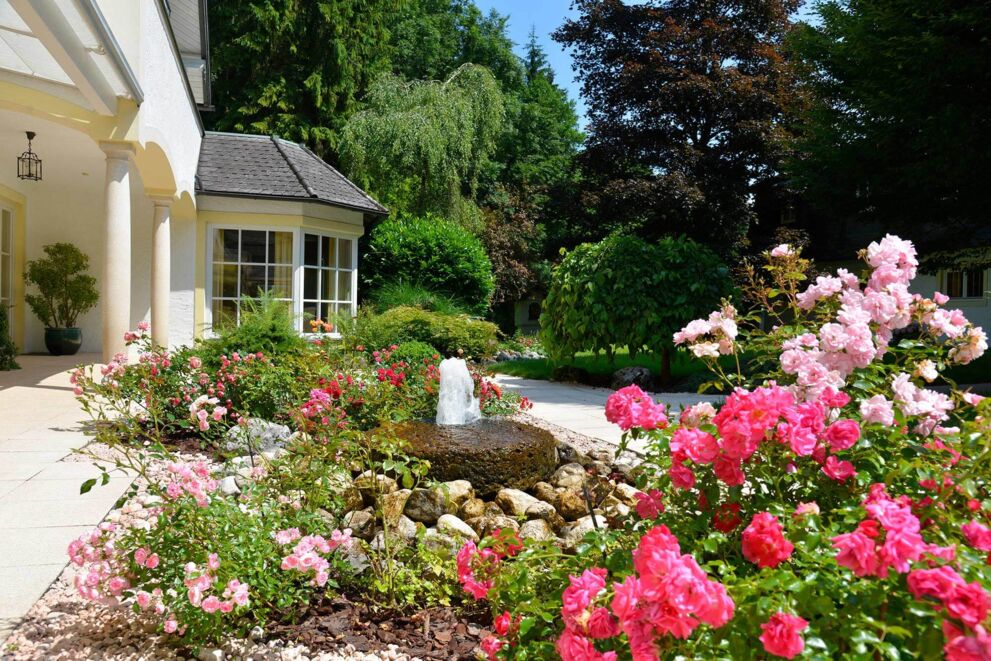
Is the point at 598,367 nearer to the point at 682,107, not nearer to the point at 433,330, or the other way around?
the point at 433,330

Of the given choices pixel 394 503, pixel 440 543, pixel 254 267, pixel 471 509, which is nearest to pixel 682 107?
pixel 254 267

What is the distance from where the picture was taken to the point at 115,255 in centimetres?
685

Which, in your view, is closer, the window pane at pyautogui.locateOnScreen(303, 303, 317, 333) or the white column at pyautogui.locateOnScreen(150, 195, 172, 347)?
the white column at pyautogui.locateOnScreen(150, 195, 172, 347)

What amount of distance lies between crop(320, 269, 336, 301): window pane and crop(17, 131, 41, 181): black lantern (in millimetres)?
4335

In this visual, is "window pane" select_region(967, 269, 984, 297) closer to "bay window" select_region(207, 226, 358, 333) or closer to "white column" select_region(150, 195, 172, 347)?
"bay window" select_region(207, 226, 358, 333)

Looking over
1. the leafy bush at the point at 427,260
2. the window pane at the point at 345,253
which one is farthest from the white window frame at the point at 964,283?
the window pane at the point at 345,253

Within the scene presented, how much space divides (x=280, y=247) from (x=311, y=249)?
0.55 m

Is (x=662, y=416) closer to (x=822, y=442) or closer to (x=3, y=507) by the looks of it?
(x=822, y=442)

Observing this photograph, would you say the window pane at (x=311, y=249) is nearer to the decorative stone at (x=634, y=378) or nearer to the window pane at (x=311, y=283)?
the window pane at (x=311, y=283)

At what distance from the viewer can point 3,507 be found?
3.51m

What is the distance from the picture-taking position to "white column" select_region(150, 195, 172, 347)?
8.77 metres

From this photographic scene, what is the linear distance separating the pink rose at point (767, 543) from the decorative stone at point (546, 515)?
2212 millimetres

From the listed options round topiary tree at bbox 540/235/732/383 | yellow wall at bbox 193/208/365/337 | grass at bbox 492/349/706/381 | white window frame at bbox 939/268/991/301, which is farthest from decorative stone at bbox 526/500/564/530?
white window frame at bbox 939/268/991/301

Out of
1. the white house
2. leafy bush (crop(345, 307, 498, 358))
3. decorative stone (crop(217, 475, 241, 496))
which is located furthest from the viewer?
leafy bush (crop(345, 307, 498, 358))
